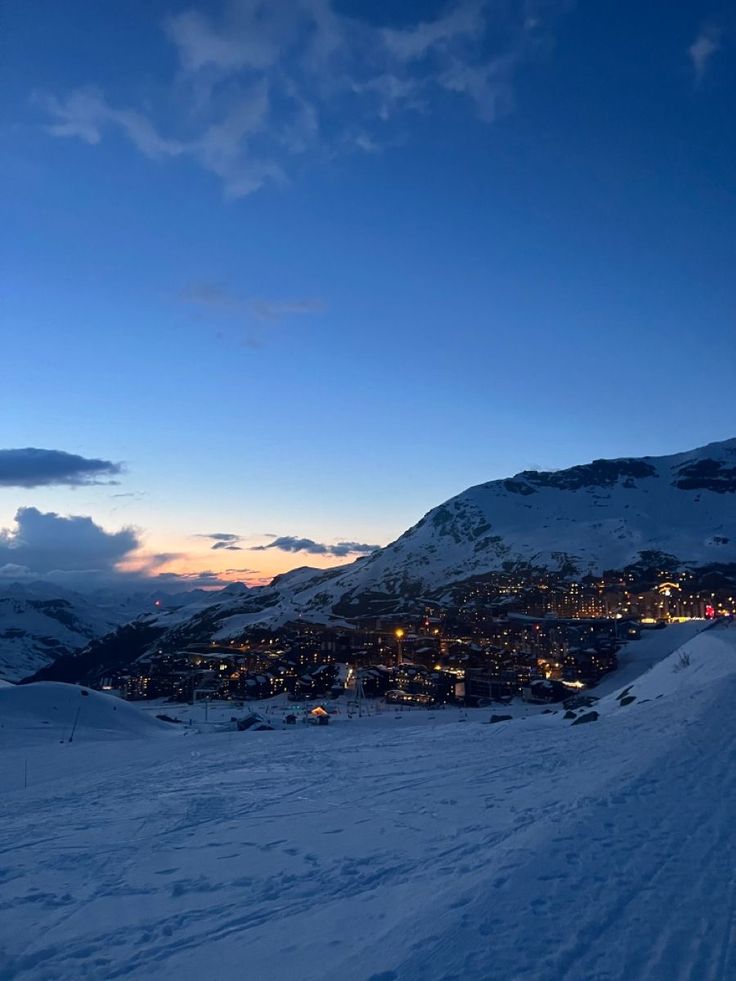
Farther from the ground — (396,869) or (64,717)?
(396,869)

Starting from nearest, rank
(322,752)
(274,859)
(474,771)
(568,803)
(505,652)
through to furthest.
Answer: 1. (274,859)
2. (568,803)
3. (474,771)
4. (322,752)
5. (505,652)

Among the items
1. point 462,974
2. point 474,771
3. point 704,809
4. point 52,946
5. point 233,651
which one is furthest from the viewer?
point 233,651

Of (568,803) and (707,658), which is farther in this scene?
(707,658)

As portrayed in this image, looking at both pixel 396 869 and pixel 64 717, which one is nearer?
pixel 396 869

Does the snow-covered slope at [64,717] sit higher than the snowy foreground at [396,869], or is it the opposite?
the snowy foreground at [396,869]

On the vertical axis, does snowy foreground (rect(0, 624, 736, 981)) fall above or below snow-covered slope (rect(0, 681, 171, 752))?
above

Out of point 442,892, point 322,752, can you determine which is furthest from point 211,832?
point 322,752

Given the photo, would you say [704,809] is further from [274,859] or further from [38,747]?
[38,747]

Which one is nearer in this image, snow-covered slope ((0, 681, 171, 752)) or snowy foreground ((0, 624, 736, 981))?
snowy foreground ((0, 624, 736, 981))
